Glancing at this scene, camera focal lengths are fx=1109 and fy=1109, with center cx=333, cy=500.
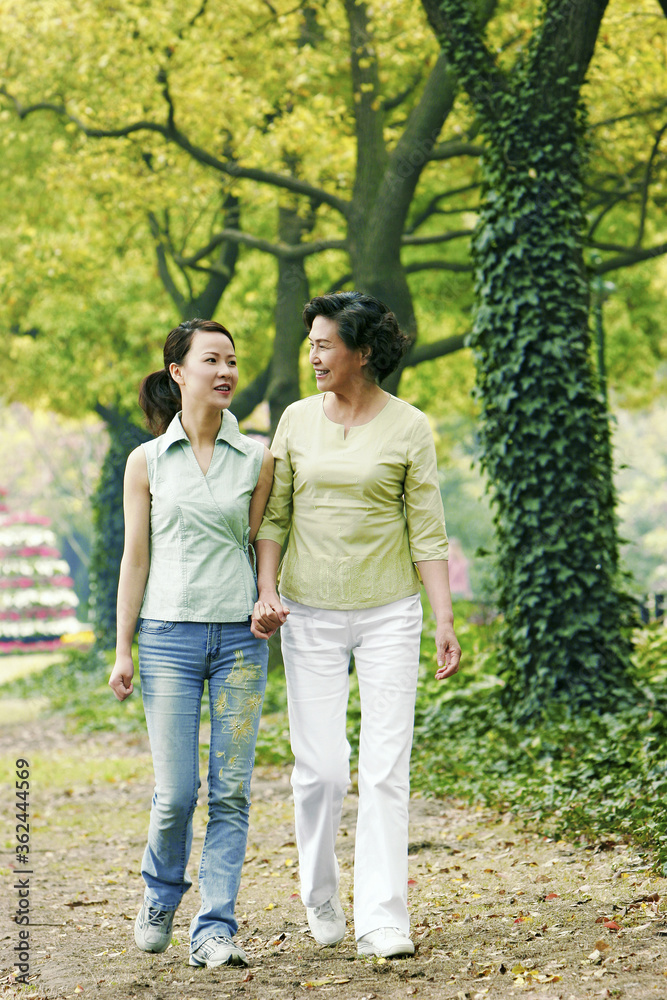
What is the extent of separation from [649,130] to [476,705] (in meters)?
8.73

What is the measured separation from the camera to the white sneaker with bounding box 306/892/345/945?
4109 mm

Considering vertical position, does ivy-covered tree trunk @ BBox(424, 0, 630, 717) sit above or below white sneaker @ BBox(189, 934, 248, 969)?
above

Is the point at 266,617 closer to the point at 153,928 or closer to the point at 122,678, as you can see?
the point at 122,678

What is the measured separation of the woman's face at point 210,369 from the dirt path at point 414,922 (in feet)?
6.66

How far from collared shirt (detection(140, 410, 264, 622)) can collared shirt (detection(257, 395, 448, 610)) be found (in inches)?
6.5

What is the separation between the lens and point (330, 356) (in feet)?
13.4

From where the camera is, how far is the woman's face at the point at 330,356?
4.08 meters

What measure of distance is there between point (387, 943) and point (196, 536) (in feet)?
5.10

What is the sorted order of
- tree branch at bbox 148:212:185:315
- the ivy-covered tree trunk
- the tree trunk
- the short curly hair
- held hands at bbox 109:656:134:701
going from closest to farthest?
held hands at bbox 109:656:134:701, the short curly hair, the ivy-covered tree trunk, the tree trunk, tree branch at bbox 148:212:185:315

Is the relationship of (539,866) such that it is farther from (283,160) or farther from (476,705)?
(283,160)

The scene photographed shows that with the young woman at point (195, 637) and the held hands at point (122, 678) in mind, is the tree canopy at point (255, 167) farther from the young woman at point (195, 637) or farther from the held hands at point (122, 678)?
the held hands at point (122, 678)

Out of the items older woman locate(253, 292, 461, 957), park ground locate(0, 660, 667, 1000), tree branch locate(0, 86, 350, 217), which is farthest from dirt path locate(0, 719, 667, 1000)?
tree branch locate(0, 86, 350, 217)

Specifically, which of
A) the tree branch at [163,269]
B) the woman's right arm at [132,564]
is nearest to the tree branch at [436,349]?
the tree branch at [163,269]

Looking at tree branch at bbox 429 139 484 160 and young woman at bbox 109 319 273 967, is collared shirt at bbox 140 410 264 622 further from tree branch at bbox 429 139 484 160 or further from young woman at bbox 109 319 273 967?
tree branch at bbox 429 139 484 160
